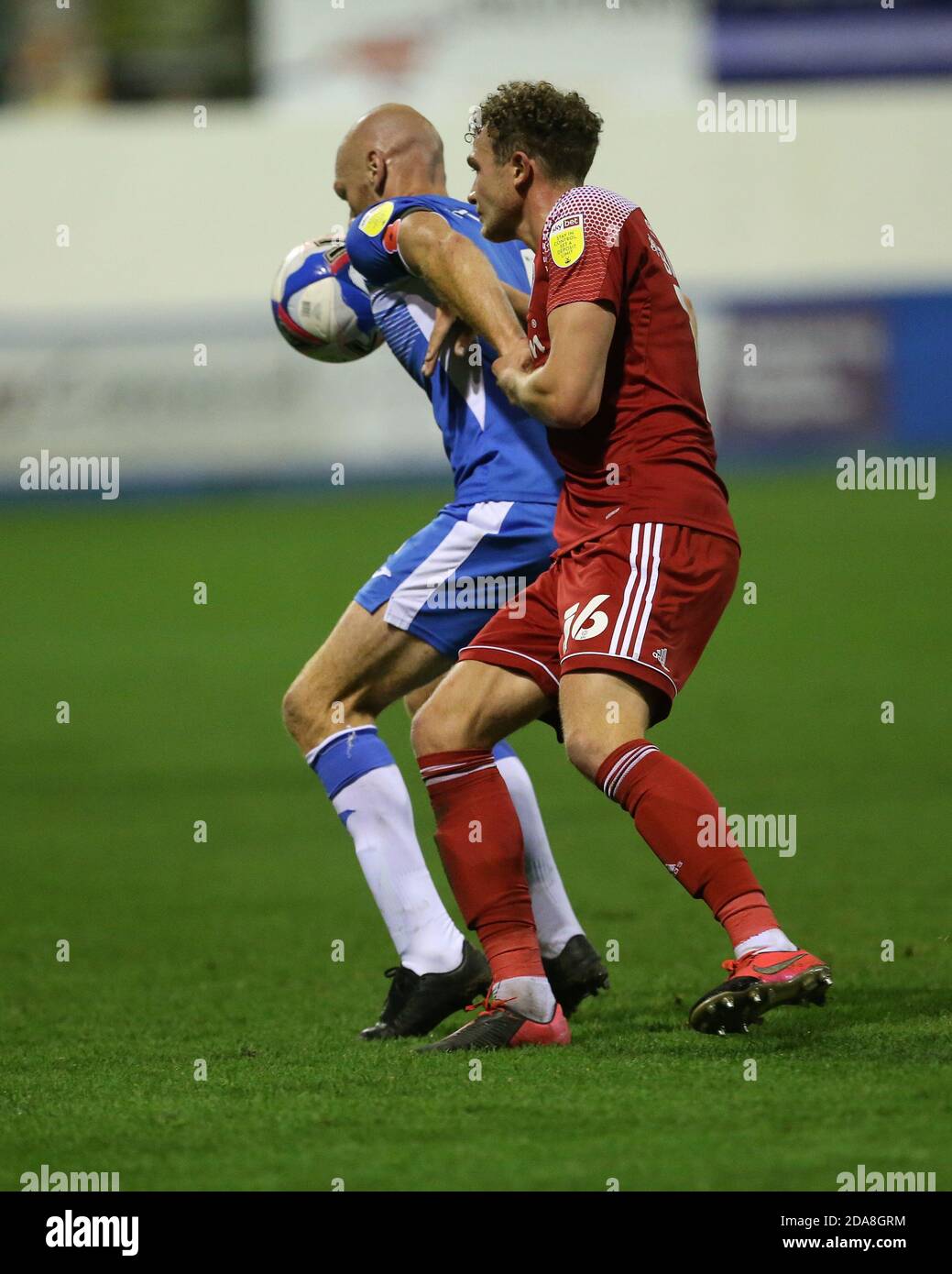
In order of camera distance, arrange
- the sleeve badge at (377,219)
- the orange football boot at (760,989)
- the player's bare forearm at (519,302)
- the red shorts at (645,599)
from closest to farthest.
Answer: the orange football boot at (760,989), the red shorts at (645,599), the player's bare forearm at (519,302), the sleeve badge at (377,219)

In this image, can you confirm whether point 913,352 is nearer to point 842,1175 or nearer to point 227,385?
point 227,385

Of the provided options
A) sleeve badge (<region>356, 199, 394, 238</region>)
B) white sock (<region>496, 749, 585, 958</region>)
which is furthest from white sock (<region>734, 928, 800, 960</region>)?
sleeve badge (<region>356, 199, 394, 238</region>)

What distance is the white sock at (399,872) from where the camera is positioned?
5312 millimetres

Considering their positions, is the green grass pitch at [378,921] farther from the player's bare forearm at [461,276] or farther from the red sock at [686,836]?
the player's bare forearm at [461,276]

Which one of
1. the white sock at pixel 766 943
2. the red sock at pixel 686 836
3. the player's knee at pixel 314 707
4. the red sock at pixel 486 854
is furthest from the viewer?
the player's knee at pixel 314 707

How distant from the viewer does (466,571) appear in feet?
17.4

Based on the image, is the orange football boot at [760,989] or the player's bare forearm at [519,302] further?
the player's bare forearm at [519,302]

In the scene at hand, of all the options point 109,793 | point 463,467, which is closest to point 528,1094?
point 463,467

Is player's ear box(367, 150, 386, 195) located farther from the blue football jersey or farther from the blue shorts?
the blue shorts

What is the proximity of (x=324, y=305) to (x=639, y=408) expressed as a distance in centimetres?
153

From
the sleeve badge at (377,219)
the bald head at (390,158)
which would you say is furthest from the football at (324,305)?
the sleeve badge at (377,219)

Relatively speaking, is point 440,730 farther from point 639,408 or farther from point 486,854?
point 639,408

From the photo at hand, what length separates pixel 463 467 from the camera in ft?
17.9

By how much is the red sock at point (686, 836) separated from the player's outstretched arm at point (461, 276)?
1.07 metres
